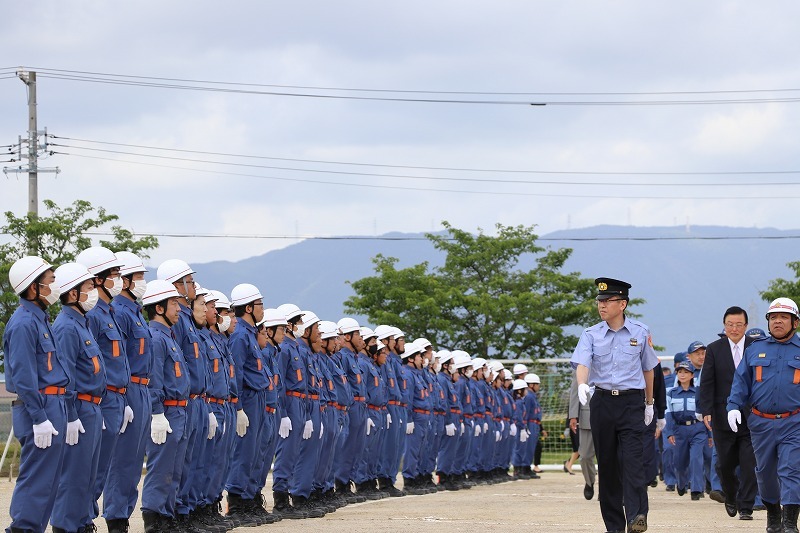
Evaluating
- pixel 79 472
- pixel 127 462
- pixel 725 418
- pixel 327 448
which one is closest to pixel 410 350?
pixel 327 448

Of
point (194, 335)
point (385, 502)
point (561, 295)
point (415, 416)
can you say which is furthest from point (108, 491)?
point (561, 295)

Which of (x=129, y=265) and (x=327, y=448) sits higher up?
(x=129, y=265)

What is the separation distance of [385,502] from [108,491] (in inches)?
324

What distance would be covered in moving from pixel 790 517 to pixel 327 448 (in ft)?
22.5

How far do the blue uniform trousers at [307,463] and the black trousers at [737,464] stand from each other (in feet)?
16.1

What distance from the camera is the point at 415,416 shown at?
80.7ft

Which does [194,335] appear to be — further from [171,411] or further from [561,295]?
[561,295]

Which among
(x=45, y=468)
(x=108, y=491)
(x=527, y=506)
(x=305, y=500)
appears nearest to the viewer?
(x=45, y=468)

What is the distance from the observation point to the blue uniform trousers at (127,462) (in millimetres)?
12930

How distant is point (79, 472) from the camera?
11.8 m

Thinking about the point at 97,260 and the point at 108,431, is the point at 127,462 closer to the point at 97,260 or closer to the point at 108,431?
the point at 108,431

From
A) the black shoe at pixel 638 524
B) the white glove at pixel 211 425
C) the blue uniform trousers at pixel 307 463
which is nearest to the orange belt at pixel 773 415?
the black shoe at pixel 638 524

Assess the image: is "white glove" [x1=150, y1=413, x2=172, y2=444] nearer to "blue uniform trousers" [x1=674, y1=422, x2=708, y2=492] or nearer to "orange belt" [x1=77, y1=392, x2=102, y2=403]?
"orange belt" [x1=77, y1=392, x2=102, y2=403]

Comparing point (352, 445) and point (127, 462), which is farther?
point (352, 445)
